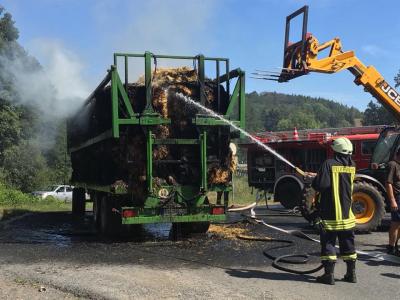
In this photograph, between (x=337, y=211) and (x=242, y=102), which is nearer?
(x=337, y=211)

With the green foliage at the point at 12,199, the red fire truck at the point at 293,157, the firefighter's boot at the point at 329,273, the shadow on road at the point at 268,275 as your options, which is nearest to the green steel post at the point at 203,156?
the shadow on road at the point at 268,275

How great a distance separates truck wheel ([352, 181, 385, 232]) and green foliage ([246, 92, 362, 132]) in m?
100

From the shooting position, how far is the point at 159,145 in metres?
8.98

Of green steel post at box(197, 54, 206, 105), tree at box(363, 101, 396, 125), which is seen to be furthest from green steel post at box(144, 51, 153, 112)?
tree at box(363, 101, 396, 125)

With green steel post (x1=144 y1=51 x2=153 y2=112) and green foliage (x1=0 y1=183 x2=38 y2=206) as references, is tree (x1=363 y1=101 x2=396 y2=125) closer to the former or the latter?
green foliage (x1=0 y1=183 x2=38 y2=206)

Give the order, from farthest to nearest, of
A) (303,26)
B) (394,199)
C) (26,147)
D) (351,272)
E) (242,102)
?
(26,147) → (303,26) → (242,102) → (394,199) → (351,272)

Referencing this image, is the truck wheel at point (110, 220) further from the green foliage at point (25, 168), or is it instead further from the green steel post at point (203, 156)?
the green foliage at point (25, 168)

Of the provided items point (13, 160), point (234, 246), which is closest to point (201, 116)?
point (234, 246)

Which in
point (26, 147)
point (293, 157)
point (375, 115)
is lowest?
point (293, 157)

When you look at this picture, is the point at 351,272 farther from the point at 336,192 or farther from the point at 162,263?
the point at 162,263

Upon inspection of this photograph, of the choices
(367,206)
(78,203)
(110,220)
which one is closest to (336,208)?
(367,206)

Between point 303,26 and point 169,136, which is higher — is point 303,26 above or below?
above

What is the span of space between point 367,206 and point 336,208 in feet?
15.1

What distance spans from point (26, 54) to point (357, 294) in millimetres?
11487
